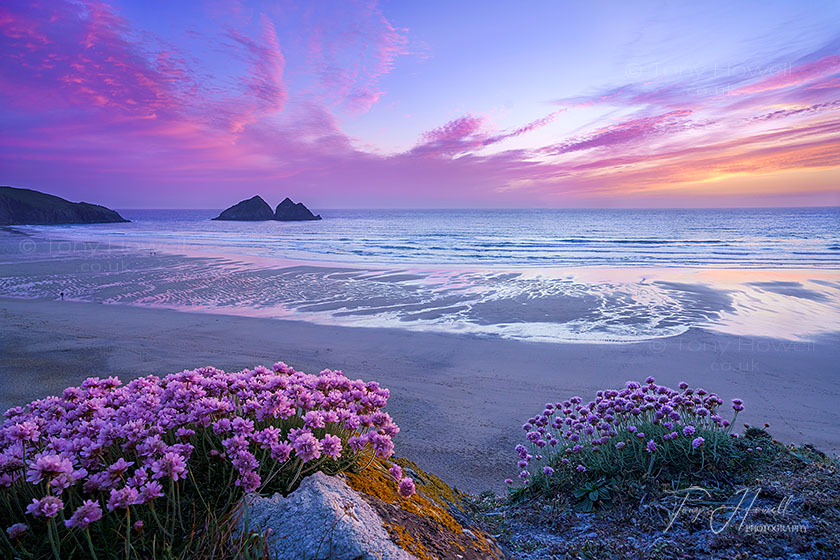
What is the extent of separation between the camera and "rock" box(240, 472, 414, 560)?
192cm

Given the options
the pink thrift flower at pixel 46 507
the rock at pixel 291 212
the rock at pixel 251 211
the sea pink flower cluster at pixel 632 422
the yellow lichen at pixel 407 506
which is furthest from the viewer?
the rock at pixel 291 212

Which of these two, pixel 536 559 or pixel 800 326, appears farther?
pixel 800 326

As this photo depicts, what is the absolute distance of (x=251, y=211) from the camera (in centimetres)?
12531

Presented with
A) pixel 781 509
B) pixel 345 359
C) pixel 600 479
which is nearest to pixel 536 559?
pixel 600 479

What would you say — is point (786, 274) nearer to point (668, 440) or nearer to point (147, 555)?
point (668, 440)

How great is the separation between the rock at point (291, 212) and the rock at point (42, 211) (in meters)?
39.6

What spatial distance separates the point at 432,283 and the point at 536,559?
16271 millimetres

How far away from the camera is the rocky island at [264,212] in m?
125

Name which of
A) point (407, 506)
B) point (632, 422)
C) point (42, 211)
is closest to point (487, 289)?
point (632, 422)

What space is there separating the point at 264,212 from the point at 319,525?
13365 centimetres

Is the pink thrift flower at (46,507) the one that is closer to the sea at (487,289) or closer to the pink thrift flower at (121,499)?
the pink thrift flower at (121,499)

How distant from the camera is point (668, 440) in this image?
140 inches

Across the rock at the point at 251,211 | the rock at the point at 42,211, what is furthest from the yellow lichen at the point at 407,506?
the rock at the point at 251,211
